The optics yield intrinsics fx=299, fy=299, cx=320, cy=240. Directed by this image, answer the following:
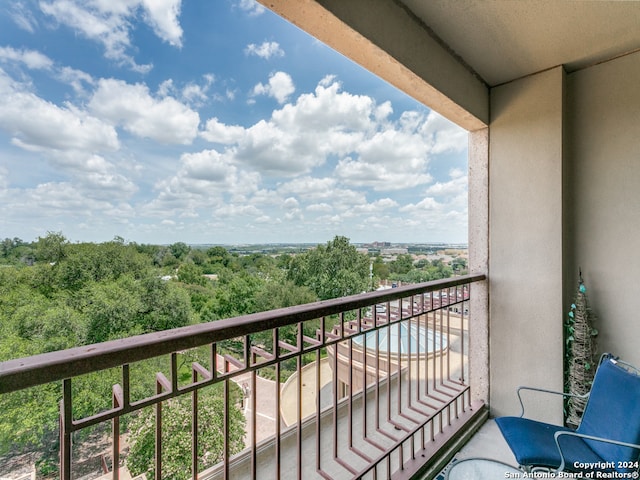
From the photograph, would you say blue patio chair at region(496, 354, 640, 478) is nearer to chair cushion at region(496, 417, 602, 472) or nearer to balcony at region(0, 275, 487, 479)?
chair cushion at region(496, 417, 602, 472)

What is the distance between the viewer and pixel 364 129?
1772 centimetres

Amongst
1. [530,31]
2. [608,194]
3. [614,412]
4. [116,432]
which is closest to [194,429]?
[116,432]

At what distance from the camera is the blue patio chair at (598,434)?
1263 millimetres

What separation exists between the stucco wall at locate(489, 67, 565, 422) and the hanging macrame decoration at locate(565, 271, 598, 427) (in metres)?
0.07

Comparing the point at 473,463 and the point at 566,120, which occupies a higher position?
the point at 566,120

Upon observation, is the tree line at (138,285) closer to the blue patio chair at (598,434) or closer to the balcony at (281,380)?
the balcony at (281,380)

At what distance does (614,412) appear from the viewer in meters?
1.38

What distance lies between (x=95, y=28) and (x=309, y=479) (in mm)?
19836

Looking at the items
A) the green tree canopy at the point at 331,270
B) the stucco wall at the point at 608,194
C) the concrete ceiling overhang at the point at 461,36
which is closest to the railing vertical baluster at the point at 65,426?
the concrete ceiling overhang at the point at 461,36

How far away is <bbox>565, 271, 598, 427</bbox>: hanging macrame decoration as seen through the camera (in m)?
1.87

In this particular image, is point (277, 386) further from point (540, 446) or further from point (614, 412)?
point (614, 412)

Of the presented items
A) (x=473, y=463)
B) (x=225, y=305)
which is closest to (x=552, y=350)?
(x=473, y=463)

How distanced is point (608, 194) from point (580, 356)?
1.06 m

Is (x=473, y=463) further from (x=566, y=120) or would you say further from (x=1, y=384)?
(x=566, y=120)
